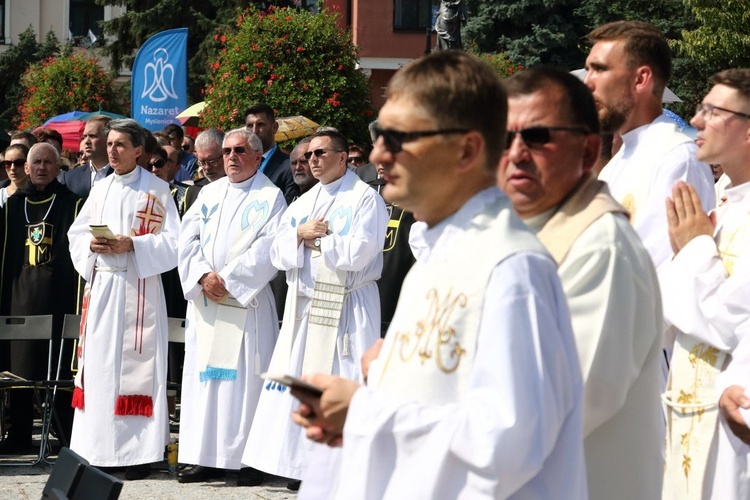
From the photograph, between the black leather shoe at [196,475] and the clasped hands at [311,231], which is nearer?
the clasped hands at [311,231]

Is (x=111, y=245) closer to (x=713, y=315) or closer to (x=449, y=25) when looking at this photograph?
(x=713, y=315)

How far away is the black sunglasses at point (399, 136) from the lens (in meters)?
2.64

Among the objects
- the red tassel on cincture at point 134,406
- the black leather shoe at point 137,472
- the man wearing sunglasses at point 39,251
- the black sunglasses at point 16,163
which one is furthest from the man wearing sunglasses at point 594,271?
the black sunglasses at point 16,163

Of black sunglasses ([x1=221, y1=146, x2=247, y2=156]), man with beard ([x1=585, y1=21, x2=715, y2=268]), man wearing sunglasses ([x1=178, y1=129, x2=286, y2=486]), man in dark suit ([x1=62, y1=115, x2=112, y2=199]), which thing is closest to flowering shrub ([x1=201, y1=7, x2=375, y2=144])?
man in dark suit ([x1=62, y1=115, x2=112, y2=199])

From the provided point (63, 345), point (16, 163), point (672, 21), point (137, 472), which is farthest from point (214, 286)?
point (672, 21)

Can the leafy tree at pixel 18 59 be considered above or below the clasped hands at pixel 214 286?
above

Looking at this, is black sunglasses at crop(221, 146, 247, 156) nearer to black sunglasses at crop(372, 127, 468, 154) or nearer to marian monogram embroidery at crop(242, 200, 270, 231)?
marian monogram embroidery at crop(242, 200, 270, 231)

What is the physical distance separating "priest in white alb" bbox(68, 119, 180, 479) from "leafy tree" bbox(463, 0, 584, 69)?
22.9 meters

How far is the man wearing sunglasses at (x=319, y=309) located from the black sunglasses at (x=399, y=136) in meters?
5.76

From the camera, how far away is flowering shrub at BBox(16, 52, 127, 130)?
30859 millimetres

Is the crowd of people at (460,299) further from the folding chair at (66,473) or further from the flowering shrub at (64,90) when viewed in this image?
the flowering shrub at (64,90)

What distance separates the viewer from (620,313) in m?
3.08

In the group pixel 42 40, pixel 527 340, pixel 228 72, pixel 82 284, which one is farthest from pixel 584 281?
pixel 42 40

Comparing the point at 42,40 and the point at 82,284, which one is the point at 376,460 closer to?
the point at 82,284
